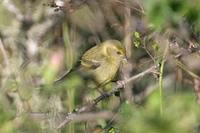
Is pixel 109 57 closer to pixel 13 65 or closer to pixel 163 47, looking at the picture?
pixel 13 65

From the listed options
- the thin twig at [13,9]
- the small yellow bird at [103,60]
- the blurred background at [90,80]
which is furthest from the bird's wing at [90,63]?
the thin twig at [13,9]

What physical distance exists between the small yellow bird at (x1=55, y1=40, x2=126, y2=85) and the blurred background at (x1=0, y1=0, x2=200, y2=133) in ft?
0.39

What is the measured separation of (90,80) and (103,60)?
0.74 meters

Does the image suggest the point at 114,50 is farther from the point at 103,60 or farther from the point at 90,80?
the point at 90,80

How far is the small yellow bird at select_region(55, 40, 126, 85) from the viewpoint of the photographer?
5.33 m

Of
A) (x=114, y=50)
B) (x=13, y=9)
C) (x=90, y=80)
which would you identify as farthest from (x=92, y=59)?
(x=13, y=9)

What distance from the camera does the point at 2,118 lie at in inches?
62.2

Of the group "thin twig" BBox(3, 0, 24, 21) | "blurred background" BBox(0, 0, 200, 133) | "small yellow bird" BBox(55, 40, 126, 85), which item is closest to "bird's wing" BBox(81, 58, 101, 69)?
"small yellow bird" BBox(55, 40, 126, 85)

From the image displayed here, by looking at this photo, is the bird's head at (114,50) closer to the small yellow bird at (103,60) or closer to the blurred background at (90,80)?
the small yellow bird at (103,60)

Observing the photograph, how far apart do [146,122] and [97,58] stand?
491 cm

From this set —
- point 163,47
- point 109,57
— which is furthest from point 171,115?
point 109,57

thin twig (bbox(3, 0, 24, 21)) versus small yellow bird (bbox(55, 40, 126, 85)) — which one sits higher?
thin twig (bbox(3, 0, 24, 21))

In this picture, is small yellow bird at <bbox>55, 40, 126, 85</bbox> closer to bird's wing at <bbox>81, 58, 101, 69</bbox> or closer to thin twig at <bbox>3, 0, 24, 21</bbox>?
bird's wing at <bbox>81, 58, 101, 69</bbox>

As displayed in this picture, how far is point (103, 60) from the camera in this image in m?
5.91
